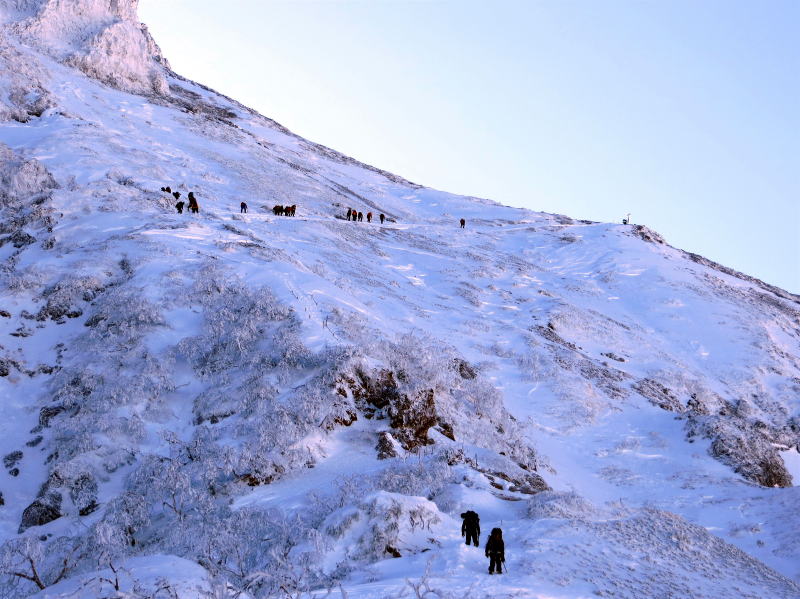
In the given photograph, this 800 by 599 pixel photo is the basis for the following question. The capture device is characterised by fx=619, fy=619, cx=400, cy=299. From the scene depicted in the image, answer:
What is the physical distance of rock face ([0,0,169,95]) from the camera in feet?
209

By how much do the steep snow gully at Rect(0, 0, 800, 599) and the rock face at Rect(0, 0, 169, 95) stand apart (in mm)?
17324

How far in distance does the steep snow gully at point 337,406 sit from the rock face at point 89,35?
1732cm

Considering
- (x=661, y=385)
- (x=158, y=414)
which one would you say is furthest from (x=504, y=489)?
(x=661, y=385)

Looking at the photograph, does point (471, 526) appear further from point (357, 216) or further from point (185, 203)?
point (357, 216)

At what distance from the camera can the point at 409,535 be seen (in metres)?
13.9

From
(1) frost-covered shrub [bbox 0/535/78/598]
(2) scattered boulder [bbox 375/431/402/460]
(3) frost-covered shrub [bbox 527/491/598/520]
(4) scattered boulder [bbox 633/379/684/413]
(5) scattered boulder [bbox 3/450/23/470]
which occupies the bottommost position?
(5) scattered boulder [bbox 3/450/23/470]

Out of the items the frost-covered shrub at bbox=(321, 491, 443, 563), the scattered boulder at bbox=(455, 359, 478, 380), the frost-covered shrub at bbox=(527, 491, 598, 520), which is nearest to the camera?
the frost-covered shrub at bbox=(321, 491, 443, 563)

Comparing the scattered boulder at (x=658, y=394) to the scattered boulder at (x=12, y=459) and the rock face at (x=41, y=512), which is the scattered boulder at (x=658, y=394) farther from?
the scattered boulder at (x=12, y=459)

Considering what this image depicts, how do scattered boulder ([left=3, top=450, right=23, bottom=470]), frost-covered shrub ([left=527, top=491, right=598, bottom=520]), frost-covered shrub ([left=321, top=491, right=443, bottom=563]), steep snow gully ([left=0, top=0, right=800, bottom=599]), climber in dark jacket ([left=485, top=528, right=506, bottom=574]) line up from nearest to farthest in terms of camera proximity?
climber in dark jacket ([left=485, top=528, right=506, bottom=574])
frost-covered shrub ([left=321, top=491, right=443, bottom=563])
steep snow gully ([left=0, top=0, right=800, bottom=599])
frost-covered shrub ([left=527, top=491, right=598, bottom=520])
scattered boulder ([left=3, top=450, right=23, bottom=470])

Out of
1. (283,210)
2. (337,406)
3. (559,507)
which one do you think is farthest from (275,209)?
(559,507)

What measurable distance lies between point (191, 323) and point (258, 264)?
572 cm

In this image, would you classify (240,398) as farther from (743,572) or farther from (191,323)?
(743,572)

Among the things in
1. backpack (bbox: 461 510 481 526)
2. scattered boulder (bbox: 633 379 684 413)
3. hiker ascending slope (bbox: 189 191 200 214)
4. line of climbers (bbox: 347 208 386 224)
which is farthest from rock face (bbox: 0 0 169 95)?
backpack (bbox: 461 510 481 526)

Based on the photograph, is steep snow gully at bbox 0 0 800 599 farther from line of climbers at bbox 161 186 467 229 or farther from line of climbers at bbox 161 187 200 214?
line of climbers at bbox 161 186 467 229
